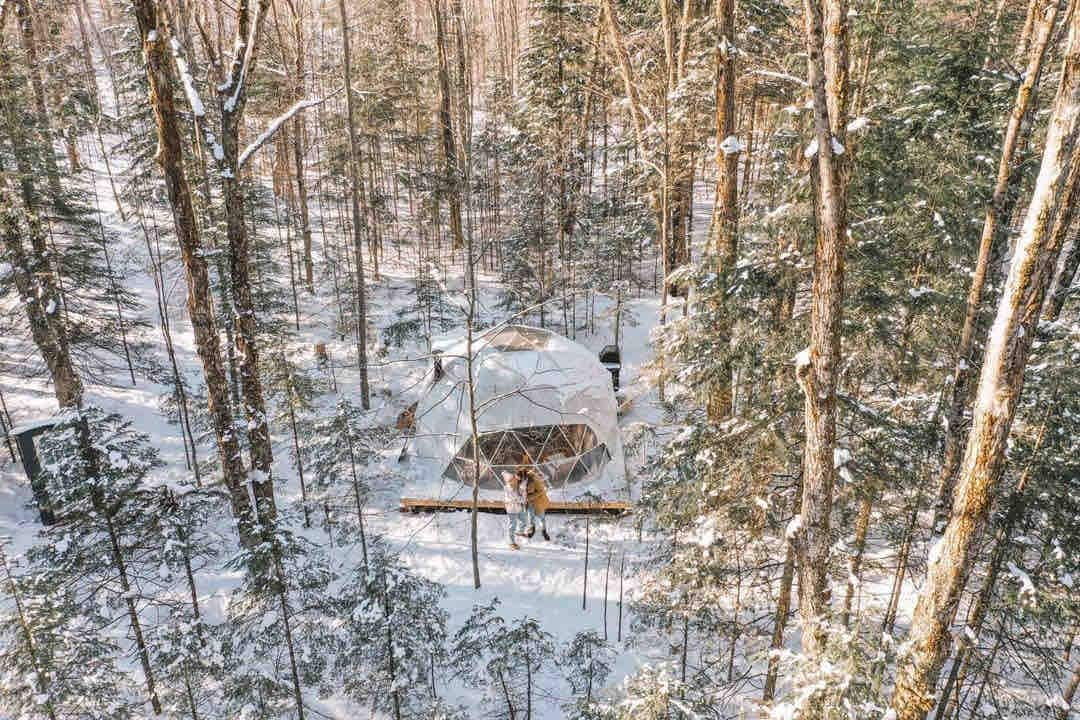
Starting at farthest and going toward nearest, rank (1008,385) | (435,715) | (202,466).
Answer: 1. (202,466)
2. (435,715)
3. (1008,385)

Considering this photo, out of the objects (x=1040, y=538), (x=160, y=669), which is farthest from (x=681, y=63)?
(x=160, y=669)

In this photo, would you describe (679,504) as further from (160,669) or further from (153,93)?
(153,93)

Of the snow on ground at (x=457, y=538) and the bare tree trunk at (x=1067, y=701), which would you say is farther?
the snow on ground at (x=457, y=538)

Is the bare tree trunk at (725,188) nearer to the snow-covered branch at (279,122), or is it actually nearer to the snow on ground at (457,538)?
the snow on ground at (457,538)

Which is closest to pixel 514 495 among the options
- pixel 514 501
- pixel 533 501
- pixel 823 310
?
pixel 514 501

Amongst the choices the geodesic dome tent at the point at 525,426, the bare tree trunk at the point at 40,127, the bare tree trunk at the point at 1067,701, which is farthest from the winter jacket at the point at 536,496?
the bare tree trunk at the point at 40,127

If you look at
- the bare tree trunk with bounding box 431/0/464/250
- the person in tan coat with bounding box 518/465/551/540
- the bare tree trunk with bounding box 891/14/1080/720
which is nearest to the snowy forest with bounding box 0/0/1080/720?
the bare tree trunk with bounding box 891/14/1080/720
